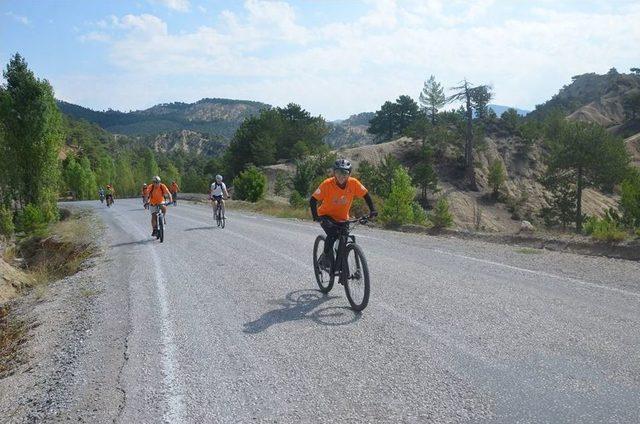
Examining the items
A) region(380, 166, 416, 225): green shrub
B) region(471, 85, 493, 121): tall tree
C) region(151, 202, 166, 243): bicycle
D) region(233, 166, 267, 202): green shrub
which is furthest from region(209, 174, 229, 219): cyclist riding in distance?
region(471, 85, 493, 121): tall tree

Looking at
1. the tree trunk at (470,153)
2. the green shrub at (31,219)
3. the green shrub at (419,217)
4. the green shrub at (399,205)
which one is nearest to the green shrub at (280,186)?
the green shrub at (419,217)

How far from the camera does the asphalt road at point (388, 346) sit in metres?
4.00

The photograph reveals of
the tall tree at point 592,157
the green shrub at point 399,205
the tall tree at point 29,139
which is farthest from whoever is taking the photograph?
the tall tree at point 592,157

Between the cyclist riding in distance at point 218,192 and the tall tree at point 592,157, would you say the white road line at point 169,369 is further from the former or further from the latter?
the tall tree at point 592,157

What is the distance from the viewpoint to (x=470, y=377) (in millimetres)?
4445

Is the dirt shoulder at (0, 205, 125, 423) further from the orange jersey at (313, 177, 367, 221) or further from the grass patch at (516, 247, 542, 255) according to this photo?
the grass patch at (516, 247, 542, 255)

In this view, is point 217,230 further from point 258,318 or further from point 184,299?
point 258,318

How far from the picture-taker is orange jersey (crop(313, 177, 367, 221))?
7.19m

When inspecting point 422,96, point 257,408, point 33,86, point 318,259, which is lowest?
point 257,408

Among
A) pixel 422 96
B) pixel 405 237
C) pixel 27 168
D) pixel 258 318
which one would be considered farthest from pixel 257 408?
pixel 422 96

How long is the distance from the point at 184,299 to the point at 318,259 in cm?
223

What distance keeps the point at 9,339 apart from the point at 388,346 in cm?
602

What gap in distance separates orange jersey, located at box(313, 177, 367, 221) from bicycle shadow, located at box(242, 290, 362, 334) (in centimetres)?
132

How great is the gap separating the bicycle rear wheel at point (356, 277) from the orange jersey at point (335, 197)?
0.55 metres
